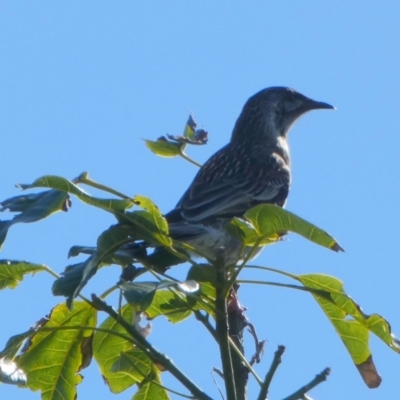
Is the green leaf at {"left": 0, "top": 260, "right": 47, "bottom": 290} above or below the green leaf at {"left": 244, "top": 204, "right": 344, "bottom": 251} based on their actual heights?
below

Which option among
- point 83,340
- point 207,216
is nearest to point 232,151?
point 207,216

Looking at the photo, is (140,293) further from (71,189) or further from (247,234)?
(247,234)

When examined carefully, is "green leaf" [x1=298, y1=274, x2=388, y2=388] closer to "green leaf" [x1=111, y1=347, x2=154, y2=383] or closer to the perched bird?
"green leaf" [x1=111, y1=347, x2=154, y2=383]

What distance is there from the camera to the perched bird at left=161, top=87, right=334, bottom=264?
5.57 meters

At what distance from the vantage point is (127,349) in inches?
117

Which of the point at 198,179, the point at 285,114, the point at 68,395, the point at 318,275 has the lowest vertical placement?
the point at 68,395

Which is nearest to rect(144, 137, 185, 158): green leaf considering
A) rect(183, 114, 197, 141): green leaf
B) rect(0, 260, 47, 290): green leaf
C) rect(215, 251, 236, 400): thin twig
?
rect(183, 114, 197, 141): green leaf

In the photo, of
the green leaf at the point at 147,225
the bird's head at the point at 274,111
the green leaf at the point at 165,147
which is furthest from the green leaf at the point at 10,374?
the bird's head at the point at 274,111

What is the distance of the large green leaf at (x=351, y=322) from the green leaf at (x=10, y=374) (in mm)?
909

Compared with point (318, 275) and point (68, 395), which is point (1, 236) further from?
point (318, 275)

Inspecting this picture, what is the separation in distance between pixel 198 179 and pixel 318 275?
4198 millimetres

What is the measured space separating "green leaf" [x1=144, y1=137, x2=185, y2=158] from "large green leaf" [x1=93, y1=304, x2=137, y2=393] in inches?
38.4

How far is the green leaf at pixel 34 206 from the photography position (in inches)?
88.8

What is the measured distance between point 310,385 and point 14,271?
1037 mm
